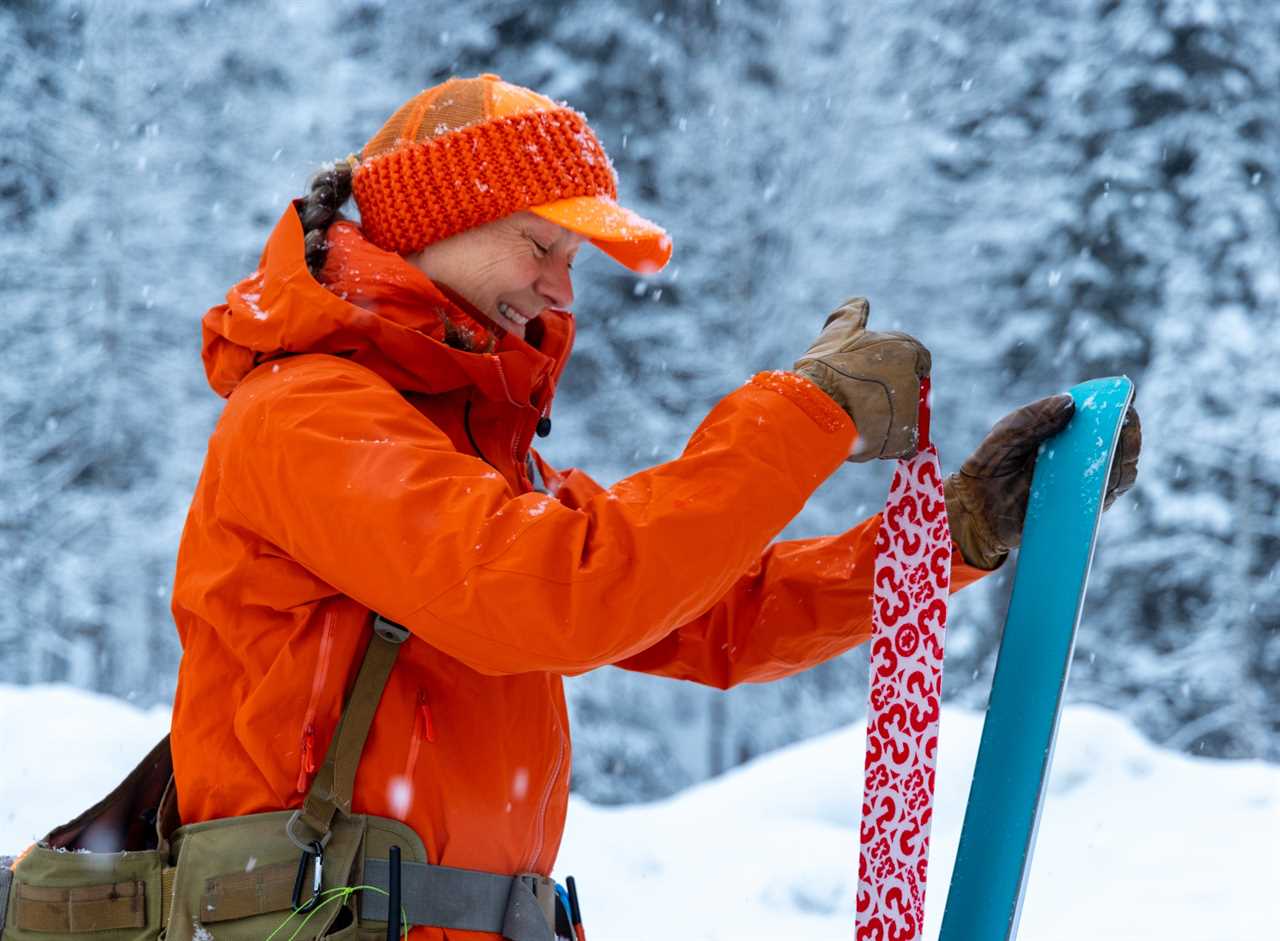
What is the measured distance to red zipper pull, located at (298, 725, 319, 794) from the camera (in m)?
1.69

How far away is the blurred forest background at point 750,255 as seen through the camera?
13.0 metres

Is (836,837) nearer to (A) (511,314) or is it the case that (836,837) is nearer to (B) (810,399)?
(A) (511,314)

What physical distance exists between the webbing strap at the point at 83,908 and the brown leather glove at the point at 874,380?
112 centimetres

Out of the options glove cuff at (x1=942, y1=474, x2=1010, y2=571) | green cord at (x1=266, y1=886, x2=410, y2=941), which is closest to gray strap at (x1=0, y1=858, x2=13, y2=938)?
green cord at (x1=266, y1=886, x2=410, y2=941)

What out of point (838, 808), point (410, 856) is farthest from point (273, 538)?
Answer: point (838, 808)

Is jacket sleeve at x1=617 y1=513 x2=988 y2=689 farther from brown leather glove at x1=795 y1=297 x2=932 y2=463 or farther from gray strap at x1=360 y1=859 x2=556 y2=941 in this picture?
gray strap at x1=360 y1=859 x2=556 y2=941

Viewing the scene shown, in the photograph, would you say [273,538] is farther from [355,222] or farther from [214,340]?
[355,222]

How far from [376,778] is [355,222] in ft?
2.85

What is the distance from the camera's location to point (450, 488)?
162 cm

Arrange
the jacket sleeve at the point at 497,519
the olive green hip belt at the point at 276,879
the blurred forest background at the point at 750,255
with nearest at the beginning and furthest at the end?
the jacket sleeve at the point at 497,519, the olive green hip belt at the point at 276,879, the blurred forest background at the point at 750,255

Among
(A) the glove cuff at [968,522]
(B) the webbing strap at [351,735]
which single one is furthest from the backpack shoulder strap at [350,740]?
(A) the glove cuff at [968,522]

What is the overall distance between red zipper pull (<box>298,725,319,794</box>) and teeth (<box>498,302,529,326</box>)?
705 mm

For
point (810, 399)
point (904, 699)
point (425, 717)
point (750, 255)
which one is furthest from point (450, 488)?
point (750, 255)

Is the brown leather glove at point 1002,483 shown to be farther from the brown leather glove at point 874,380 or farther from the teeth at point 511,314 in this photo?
the teeth at point 511,314
